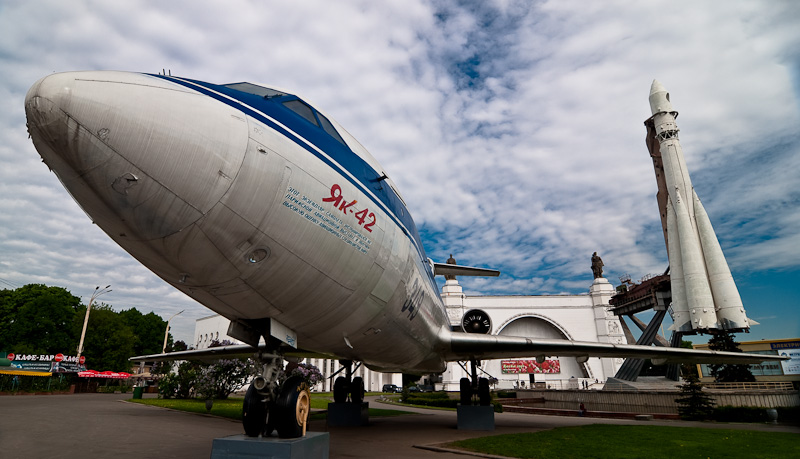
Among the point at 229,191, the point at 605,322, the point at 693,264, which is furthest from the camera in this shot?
the point at 605,322

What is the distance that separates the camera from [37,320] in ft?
156

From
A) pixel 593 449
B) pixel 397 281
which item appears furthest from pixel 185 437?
pixel 593 449

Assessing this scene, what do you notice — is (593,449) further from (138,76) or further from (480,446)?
(138,76)

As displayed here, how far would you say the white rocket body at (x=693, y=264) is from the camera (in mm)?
30453

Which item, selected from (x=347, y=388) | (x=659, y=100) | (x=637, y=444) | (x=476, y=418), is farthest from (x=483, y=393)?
(x=659, y=100)

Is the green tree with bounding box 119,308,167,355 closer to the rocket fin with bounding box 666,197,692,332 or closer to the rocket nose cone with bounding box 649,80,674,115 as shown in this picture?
the rocket fin with bounding box 666,197,692,332

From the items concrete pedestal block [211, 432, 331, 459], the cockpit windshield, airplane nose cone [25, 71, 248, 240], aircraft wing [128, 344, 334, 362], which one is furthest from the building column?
airplane nose cone [25, 71, 248, 240]

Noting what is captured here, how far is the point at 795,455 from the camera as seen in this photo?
344 inches

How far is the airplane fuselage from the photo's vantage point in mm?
3504

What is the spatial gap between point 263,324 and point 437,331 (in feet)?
20.3

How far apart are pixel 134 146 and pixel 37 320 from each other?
2361 inches

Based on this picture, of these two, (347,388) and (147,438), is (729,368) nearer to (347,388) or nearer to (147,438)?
(347,388)

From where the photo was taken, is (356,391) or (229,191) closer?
(229,191)

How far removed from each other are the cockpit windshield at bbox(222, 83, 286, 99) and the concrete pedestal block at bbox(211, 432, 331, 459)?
14.0 ft
